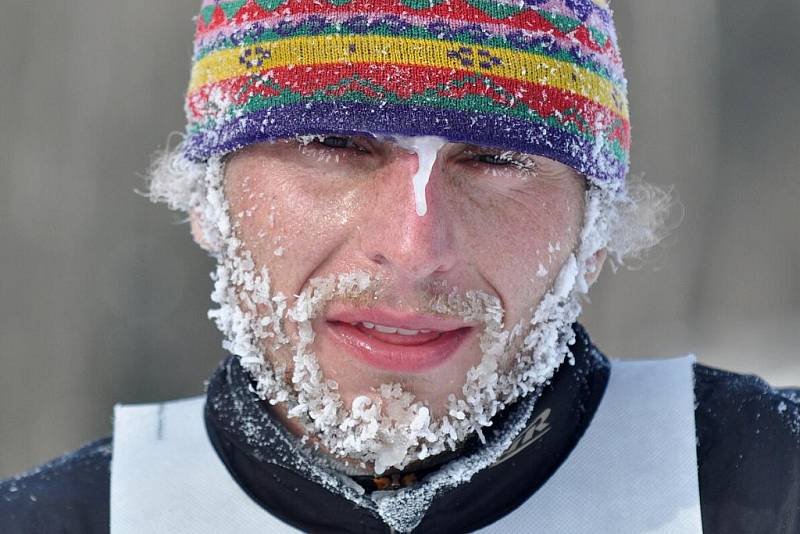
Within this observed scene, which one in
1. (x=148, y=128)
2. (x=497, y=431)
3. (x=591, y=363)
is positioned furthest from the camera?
(x=148, y=128)

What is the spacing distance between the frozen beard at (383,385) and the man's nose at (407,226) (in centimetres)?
6

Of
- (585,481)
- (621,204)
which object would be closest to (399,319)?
(585,481)

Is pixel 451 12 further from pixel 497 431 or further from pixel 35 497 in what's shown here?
pixel 35 497

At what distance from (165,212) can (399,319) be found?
246 inches

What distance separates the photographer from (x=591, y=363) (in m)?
2.18

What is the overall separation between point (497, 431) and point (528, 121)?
62 centimetres

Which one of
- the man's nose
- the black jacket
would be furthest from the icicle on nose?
the black jacket

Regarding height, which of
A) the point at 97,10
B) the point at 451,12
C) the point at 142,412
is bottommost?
the point at 142,412

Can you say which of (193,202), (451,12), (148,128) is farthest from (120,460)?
(148,128)

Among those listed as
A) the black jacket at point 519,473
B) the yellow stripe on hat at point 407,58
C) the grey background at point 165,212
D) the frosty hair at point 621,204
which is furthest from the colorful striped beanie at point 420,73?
the grey background at point 165,212

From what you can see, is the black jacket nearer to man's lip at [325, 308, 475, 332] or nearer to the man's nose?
man's lip at [325, 308, 475, 332]

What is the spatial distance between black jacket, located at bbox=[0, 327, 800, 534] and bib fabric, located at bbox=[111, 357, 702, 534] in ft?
0.08

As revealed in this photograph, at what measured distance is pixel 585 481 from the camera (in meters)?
1.99

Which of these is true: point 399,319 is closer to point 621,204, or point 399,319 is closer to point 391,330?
point 391,330
